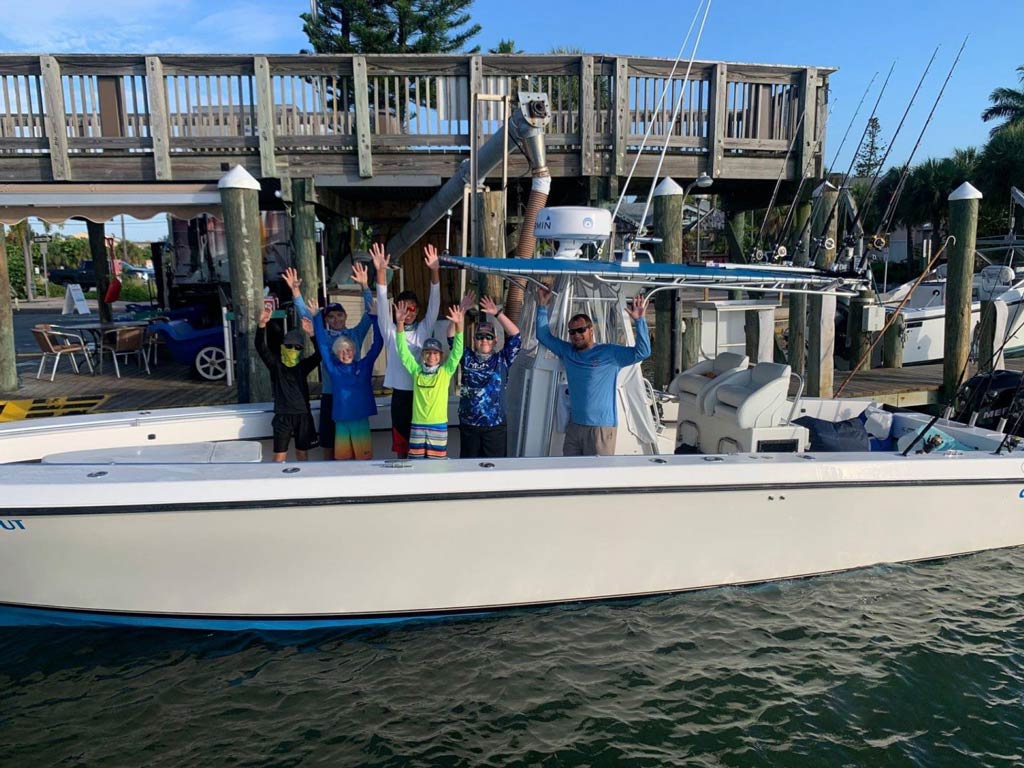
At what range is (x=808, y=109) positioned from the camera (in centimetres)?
1009

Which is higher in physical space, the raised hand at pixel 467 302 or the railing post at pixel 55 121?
the railing post at pixel 55 121

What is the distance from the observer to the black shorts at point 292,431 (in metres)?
5.32

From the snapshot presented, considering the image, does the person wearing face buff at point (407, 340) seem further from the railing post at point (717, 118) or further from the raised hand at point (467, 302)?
the railing post at point (717, 118)

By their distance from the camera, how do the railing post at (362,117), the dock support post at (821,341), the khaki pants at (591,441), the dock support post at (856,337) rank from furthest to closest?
the dock support post at (856,337) → the railing post at (362,117) → the dock support post at (821,341) → the khaki pants at (591,441)

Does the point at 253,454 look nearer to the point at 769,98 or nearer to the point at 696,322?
the point at 696,322

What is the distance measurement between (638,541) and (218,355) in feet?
24.4

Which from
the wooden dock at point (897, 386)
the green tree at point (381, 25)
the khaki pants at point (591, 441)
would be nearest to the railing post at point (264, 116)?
the khaki pants at point (591, 441)

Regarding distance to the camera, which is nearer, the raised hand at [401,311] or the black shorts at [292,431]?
the raised hand at [401,311]


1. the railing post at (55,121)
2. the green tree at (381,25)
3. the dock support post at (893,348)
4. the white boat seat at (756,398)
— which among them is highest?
the green tree at (381,25)

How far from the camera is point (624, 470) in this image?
174 inches

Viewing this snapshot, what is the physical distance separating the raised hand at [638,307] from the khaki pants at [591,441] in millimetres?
711

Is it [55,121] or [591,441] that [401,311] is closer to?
[591,441]

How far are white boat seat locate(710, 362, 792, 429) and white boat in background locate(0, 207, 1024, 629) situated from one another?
19mm

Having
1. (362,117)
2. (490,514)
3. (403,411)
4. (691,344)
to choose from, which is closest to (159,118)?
(362,117)
